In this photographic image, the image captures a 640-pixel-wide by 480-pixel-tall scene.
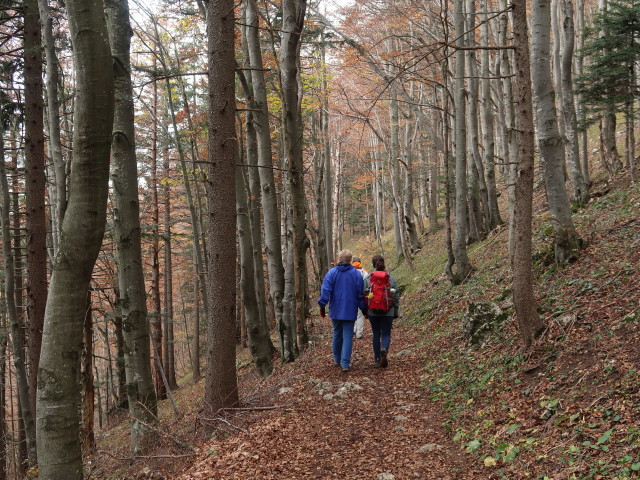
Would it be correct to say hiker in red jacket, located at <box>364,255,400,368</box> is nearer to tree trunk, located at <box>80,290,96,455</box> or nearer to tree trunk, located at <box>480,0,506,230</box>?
tree trunk, located at <box>480,0,506,230</box>

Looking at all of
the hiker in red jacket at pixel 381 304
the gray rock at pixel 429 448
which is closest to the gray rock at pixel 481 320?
the hiker in red jacket at pixel 381 304

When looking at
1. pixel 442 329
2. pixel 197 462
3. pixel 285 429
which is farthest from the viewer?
pixel 442 329

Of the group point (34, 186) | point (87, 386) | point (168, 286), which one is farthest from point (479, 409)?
point (168, 286)

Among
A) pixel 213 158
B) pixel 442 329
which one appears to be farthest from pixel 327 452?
pixel 442 329

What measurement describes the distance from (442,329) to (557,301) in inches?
140

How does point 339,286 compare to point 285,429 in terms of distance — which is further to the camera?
point 339,286

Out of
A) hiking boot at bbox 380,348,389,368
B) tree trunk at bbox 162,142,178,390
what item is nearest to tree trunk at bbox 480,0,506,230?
hiking boot at bbox 380,348,389,368

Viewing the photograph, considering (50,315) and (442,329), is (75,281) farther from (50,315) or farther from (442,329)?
(442,329)

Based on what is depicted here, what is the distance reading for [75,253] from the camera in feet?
12.2

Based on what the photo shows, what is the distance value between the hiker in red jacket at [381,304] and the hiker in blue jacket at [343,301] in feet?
0.67

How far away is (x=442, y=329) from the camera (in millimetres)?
9492

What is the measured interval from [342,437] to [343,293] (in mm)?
2797

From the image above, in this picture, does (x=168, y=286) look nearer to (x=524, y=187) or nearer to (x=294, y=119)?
(x=294, y=119)

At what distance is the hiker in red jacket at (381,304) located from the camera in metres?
7.80
